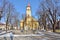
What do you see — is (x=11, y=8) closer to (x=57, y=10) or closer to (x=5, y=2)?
(x=5, y=2)

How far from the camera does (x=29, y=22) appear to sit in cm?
10350

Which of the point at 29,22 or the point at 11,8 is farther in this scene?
the point at 29,22

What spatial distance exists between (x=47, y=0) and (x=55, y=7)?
349cm

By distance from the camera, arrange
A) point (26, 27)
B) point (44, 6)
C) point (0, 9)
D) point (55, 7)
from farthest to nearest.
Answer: point (26, 27) → point (44, 6) → point (55, 7) → point (0, 9)

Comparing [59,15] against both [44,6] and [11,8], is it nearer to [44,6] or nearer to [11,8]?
[44,6]

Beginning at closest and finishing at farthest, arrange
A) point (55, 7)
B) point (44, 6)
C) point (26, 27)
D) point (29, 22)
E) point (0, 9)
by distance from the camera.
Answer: point (0, 9)
point (55, 7)
point (44, 6)
point (26, 27)
point (29, 22)

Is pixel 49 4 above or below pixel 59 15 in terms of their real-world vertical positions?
above

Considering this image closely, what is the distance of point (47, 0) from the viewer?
49594 mm

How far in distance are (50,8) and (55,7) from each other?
186cm

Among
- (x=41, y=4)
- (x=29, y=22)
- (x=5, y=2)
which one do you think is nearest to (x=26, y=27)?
(x=29, y=22)

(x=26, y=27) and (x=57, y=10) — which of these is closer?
(x=57, y=10)

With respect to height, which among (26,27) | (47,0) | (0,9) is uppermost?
(47,0)

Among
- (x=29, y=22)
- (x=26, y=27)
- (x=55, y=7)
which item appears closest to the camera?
(x=55, y=7)

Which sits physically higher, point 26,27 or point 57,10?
point 57,10
